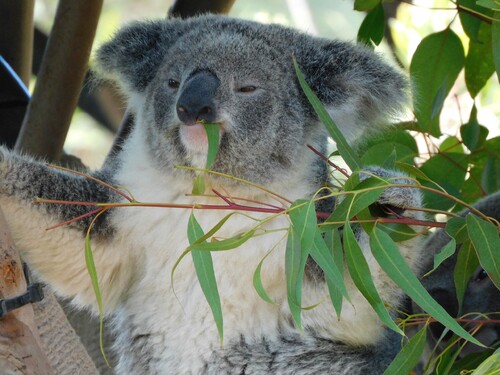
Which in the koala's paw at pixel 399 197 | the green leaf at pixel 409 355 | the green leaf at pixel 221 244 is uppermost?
the koala's paw at pixel 399 197

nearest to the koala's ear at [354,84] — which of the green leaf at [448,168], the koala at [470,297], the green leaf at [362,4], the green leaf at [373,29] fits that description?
the green leaf at [362,4]

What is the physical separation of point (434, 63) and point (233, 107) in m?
0.82

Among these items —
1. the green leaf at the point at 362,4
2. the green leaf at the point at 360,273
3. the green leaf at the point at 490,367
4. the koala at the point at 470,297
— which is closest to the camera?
the green leaf at the point at 490,367

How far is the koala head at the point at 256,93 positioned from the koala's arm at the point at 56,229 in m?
0.24

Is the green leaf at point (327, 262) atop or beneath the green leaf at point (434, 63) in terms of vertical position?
beneath

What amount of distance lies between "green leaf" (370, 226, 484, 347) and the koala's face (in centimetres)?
53

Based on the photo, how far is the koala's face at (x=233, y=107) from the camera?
2.15m

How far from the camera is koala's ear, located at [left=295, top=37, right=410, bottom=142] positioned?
2285 mm

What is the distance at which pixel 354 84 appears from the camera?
229 centimetres

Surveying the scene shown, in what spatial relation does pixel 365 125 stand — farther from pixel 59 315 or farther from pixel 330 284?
pixel 59 315

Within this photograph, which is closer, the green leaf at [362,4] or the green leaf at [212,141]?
the green leaf at [212,141]

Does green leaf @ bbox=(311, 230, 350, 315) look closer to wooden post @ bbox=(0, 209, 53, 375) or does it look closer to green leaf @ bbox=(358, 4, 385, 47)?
wooden post @ bbox=(0, 209, 53, 375)

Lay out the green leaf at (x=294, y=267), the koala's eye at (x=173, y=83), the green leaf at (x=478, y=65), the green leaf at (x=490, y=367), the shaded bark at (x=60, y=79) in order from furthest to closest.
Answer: the shaded bark at (x=60, y=79)
the green leaf at (x=478, y=65)
the koala's eye at (x=173, y=83)
the green leaf at (x=294, y=267)
the green leaf at (x=490, y=367)

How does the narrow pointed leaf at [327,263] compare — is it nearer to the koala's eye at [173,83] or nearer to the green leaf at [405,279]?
the green leaf at [405,279]
